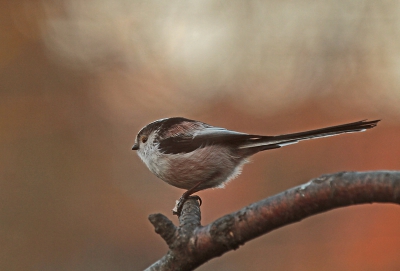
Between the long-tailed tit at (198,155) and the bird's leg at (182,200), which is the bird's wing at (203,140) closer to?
the long-tailed tit at (198,155)

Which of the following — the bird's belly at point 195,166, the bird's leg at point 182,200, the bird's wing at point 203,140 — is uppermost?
the bird's wing at point 203,140

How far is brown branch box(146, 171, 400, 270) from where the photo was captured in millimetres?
1074

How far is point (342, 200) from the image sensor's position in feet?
3.65

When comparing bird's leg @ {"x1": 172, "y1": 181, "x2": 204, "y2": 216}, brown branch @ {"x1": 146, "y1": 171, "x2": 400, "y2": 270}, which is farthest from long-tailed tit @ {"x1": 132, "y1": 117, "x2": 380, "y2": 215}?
brown branch @ {"x1": 146, "y1": 171, "x2": 400, "y2": 270}

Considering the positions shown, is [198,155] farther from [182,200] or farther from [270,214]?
[270,214]

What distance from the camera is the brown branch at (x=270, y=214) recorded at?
1074 millimetres

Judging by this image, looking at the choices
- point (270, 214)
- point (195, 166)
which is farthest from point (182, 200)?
point (270, 214)

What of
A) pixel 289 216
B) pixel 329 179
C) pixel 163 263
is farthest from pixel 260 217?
pixel 163 263

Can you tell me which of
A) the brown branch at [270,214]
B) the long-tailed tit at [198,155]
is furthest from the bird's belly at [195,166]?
the brown branch at [270,214]

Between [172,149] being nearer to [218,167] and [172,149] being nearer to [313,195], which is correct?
[218,167]

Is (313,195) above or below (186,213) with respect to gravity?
below

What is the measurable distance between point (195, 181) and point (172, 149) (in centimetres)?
24

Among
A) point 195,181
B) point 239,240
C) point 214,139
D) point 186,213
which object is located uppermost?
point 214,139

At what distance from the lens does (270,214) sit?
1.20 meters
